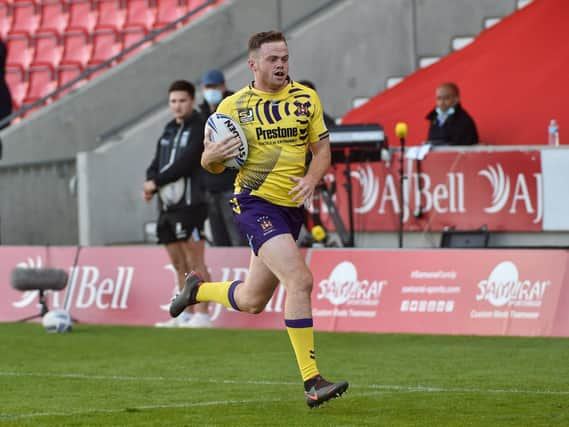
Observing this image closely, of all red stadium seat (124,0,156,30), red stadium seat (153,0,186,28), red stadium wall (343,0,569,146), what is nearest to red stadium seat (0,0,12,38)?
red stadium seat (124,0,156,30)

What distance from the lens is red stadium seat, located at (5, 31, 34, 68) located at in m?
23.2

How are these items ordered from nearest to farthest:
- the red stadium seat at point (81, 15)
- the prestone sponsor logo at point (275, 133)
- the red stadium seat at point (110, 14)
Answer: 1. the prestone sponsor logo at point (275, 133)
2. the red stadium seat at point (110, 14)
3. the red stadium seat at point (81, 15)

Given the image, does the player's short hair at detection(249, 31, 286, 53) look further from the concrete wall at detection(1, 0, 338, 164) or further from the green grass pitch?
the concrete wall at detection(1, 0, 338, 164)

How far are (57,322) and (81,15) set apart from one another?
10.6 m

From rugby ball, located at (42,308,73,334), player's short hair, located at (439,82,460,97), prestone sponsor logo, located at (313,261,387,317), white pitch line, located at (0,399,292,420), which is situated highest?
player's short hair, located at (439,82,460,97)

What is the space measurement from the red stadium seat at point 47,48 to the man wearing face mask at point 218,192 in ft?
26.4

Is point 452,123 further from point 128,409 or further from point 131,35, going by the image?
point 128,409

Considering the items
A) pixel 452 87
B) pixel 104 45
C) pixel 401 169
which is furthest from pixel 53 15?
pixel 401 169

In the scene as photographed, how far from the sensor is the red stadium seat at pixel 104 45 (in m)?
22.5

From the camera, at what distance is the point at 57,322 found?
45.1 ft

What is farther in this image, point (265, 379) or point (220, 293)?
point (265, 379)

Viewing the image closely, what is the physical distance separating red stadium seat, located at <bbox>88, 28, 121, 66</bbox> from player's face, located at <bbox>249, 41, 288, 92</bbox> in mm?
14413

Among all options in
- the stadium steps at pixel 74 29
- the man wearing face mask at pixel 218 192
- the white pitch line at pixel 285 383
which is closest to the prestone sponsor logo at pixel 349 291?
the man wearing face mask at pixel 218 192

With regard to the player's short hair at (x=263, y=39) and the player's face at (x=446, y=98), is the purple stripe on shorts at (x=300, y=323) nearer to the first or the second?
the player's short hair at (x=263, y=39)
